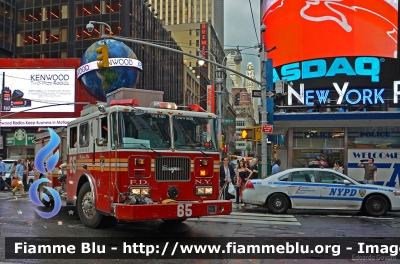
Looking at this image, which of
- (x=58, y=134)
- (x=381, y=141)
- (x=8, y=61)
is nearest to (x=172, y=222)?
(x=58, y=134)

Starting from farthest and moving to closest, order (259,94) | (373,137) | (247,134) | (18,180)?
(373,137), (18,180), (259,94), (247,134)

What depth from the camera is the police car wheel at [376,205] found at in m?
14.4

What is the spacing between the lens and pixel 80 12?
192 ft

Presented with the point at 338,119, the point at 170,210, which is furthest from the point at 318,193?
the point at 338,119

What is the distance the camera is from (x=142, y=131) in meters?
9.26

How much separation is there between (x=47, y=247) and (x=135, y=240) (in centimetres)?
175

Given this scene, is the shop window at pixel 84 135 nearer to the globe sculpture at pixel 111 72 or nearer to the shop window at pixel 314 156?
the shop window at pixel 314 156

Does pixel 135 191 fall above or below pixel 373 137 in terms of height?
below

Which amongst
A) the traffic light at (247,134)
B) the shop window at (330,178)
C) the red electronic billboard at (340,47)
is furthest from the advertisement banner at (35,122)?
the shop window at (330,178)

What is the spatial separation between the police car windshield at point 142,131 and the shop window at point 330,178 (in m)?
7.07

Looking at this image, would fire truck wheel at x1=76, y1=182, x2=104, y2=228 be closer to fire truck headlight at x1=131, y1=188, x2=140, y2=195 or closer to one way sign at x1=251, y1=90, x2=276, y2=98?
fire truck headlight at x1=131, y1=188, x2=140, y2=195

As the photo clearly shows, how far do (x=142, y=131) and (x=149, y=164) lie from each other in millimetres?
697

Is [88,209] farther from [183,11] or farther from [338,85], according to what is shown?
[183,11]

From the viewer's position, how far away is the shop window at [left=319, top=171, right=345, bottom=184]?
14.6m
